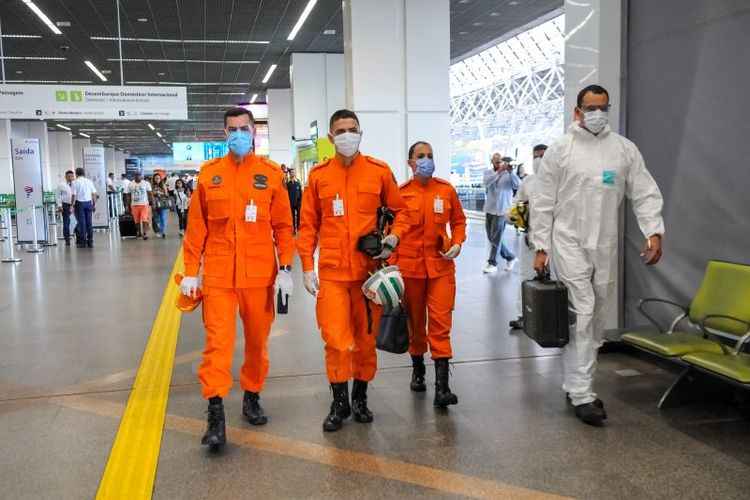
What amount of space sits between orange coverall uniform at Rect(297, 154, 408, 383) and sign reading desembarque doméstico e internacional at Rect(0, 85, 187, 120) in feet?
40.7

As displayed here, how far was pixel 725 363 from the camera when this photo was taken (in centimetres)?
356

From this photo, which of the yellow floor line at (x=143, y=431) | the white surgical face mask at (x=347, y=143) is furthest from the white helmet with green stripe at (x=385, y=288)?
the yellow floor line at (x=143, y=431)

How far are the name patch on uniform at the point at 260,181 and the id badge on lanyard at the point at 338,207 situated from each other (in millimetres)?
399

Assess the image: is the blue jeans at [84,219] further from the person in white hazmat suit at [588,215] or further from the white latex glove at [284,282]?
the person in white hazmat suit at [588,215]

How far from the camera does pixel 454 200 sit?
14.4 feet

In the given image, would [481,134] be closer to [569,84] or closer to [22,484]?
[569,84]

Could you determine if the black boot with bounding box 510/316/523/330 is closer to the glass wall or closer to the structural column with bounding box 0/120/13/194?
the glass wall

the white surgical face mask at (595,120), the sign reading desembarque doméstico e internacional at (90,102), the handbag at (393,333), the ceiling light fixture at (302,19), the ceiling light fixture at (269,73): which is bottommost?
the handbag at (393,333)

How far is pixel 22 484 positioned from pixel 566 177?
3221 mm

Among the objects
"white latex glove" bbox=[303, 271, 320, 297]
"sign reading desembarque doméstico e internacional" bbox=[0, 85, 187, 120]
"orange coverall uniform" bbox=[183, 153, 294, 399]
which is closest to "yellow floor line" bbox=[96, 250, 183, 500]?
"orange coverall uniform" bbox=[183, 153, 294, 399]

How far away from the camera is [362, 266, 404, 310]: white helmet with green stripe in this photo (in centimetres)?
362

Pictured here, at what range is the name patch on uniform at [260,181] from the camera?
149 inches

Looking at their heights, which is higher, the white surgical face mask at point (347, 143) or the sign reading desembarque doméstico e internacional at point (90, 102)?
the sign reading desembarque doméstico e internacional at point (90, 102)

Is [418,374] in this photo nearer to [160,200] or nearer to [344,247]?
[344,247]
